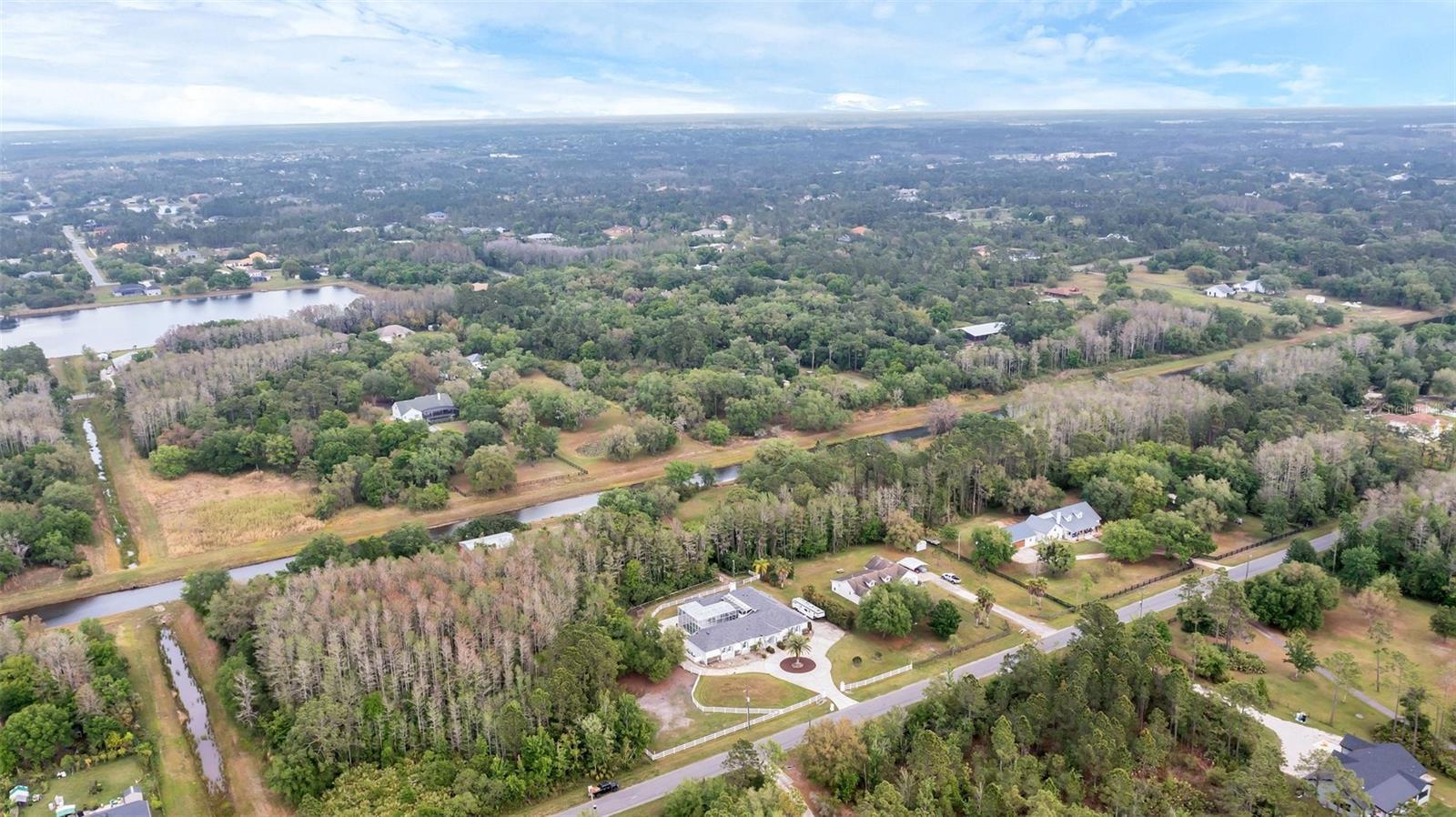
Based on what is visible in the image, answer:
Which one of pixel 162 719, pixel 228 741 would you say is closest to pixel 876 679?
pixel 228 741

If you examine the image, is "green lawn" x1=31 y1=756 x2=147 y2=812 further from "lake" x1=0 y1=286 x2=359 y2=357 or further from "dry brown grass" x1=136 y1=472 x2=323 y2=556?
"lake" x1=0 y1=286 x2=359 y2=357

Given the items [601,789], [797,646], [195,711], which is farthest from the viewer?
[797,646]

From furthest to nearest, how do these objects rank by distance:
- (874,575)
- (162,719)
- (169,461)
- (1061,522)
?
(169,461) → (1061,522) → (874,575) → (162,719)

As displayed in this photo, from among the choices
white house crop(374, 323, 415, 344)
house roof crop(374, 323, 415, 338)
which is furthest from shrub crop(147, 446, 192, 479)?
house roof crop(374, 323, 415, 338)

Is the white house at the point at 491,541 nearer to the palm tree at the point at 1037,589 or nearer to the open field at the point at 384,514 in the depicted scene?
the open field at the point at 384,514

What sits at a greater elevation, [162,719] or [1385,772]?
[1385,772]

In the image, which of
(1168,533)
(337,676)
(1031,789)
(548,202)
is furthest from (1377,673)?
(548,202)

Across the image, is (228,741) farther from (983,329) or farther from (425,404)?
(983,329)

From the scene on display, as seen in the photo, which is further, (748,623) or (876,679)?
(748,623)

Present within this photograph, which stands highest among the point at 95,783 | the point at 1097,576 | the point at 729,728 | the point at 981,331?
the point at 981,331
